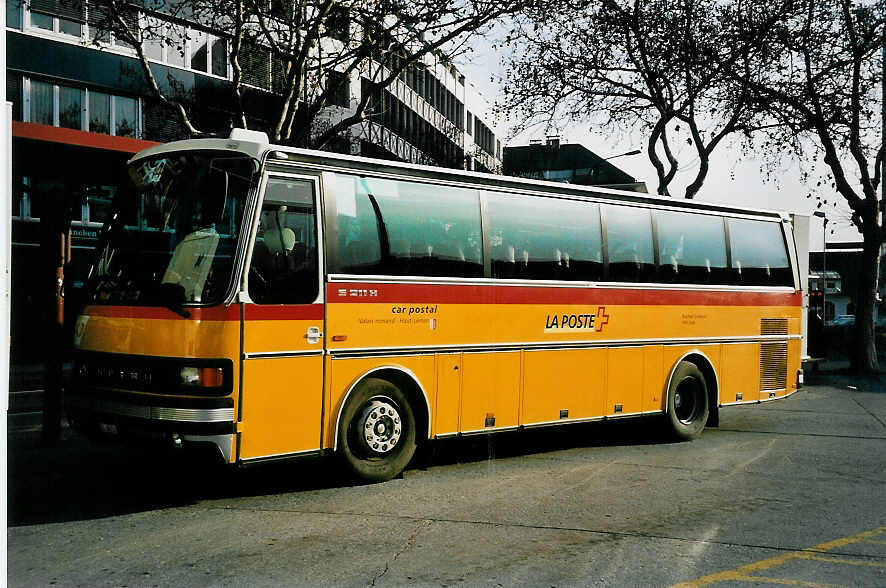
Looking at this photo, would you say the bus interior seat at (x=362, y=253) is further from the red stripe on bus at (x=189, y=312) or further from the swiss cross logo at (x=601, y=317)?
the swiss cross logo at (x=601, y=317)

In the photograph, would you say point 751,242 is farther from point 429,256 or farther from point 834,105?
point 834,105

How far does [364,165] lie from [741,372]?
6877mm

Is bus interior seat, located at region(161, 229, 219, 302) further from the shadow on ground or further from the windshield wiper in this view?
the shadow on ground

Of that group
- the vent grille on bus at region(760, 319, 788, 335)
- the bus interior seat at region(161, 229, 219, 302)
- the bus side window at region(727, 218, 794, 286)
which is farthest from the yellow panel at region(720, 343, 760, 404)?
the bus interior seat at region(161, 229, 219, 302)

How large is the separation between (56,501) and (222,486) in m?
1.45

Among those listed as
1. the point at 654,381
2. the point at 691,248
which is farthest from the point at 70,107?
the point at 654,381

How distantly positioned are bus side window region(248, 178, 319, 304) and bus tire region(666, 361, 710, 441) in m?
5.78

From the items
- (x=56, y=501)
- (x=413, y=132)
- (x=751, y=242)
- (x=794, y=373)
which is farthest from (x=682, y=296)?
(x=413, y=132)

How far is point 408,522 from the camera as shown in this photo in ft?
24.6

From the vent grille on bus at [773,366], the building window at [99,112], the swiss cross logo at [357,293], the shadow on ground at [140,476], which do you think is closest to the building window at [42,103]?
the building window at [99,112]

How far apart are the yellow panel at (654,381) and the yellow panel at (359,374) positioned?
3.67 meters

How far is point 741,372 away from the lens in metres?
13.7

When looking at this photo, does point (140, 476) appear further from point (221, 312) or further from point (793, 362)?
point (793, 362)

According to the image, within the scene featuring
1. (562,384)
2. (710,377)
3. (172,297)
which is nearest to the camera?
(172,297)
